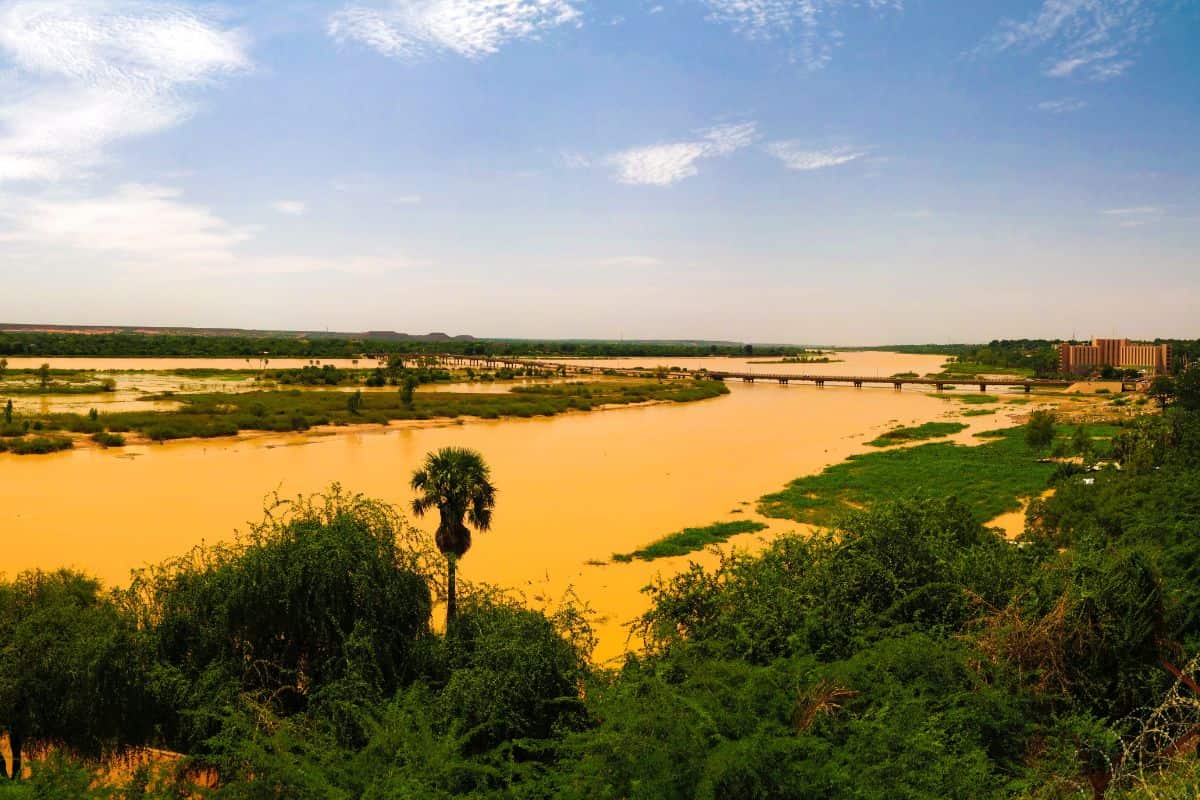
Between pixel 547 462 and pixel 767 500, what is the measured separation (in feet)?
42.8

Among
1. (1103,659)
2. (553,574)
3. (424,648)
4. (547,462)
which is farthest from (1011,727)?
(547,462)

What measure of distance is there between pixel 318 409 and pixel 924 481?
4188 centimetres

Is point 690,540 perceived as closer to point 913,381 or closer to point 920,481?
point 920,481

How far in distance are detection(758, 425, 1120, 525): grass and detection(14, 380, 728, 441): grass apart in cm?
3019

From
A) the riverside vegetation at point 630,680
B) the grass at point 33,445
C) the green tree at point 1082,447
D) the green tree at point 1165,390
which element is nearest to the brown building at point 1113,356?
the green tree at point 1165,390

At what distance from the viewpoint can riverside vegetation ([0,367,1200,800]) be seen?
6957 mm

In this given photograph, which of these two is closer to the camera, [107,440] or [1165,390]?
[107,440]

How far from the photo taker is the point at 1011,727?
8.42 m

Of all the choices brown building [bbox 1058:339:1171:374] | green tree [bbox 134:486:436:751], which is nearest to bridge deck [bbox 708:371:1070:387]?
brown building [bbox 1058:339:1171:374]

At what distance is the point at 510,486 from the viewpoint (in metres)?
30.5

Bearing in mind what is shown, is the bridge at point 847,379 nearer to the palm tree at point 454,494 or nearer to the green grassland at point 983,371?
the green grassland at point 983,371

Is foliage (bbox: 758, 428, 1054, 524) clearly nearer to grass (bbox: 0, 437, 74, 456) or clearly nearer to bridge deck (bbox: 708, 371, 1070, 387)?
grass (bbox: 0, 437, 74, 456)

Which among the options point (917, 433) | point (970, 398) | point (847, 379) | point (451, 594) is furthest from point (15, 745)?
point (847, 379)

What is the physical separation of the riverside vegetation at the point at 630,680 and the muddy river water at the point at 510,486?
4.37 m
